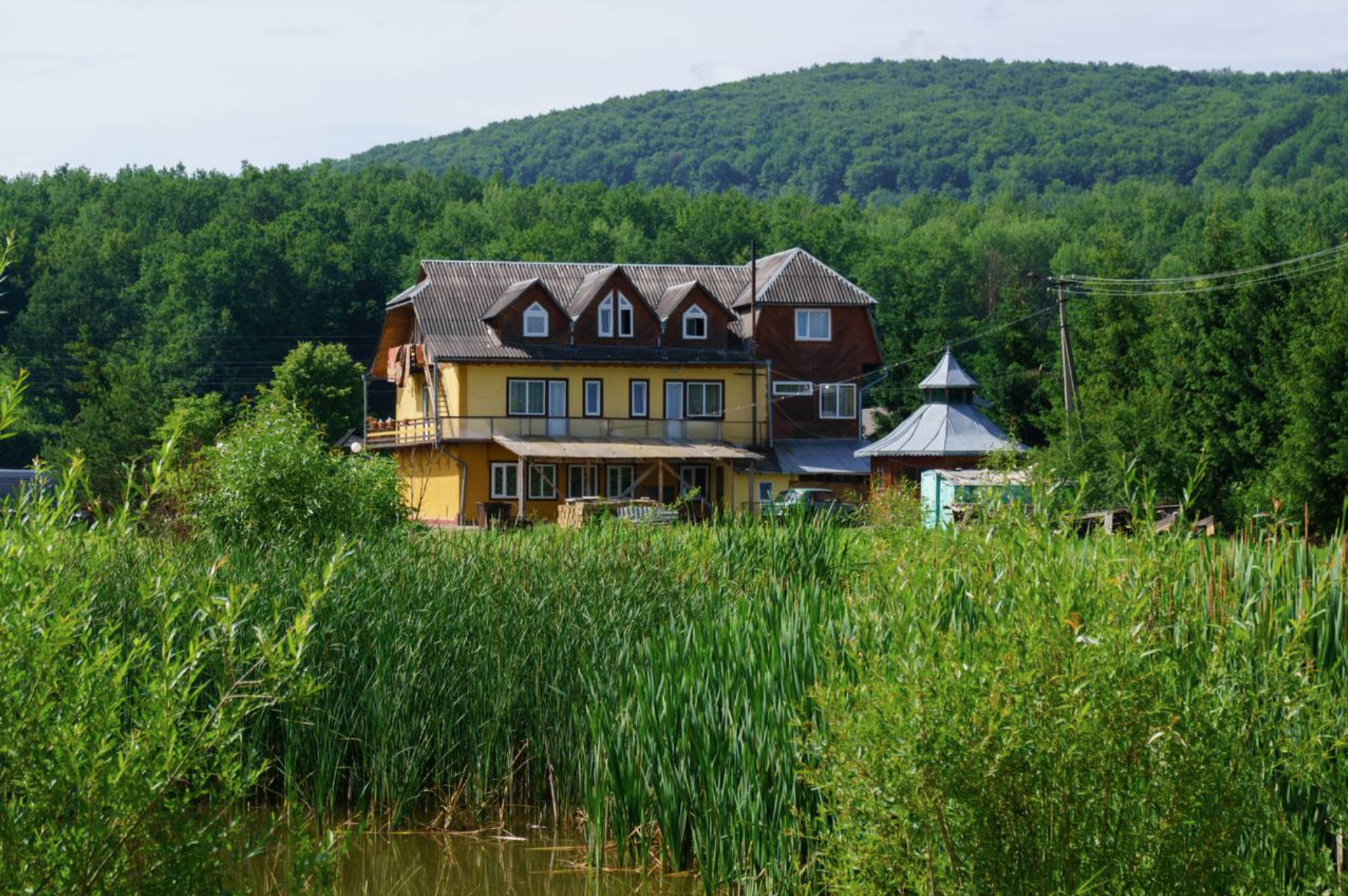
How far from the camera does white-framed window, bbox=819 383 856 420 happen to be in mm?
51219

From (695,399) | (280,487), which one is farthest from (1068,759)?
(695,399)

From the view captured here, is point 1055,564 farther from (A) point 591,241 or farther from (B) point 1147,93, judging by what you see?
(B) point 1147,93

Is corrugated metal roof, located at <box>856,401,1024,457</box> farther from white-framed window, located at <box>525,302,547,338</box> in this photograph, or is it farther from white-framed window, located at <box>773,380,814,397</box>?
white-framed window, located at <box>525,302,547,338</box>

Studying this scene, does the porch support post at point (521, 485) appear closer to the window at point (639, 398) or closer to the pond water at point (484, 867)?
the window at point (639, 398)

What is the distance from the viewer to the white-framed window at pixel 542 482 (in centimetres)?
4534

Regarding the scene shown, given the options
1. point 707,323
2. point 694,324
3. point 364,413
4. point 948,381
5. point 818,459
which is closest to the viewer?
point 948,381

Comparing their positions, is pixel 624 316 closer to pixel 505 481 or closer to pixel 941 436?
pixel 505 481

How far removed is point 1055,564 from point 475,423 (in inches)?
1546

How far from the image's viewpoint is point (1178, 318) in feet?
151

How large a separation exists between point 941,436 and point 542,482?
11.7 m

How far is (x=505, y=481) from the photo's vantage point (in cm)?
4616

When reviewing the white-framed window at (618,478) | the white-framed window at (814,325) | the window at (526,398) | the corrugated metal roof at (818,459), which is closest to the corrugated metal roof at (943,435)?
the corrugated metal roof at (818,459)

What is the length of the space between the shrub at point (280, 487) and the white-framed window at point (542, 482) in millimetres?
24067

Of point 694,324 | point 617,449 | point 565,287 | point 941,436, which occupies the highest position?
point 565,287
